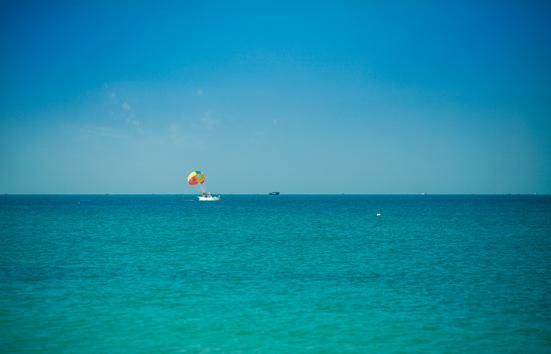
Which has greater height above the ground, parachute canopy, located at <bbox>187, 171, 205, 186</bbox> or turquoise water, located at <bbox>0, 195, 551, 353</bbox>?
parachute canopy, located at <bbox>187, 171, 205, 186</bbox>

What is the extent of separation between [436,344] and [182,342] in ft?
24.7

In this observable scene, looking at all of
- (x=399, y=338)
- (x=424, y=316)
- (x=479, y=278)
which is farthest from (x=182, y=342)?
(x=479, y=278)

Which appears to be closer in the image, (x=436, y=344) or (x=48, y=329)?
(x=436, y=344)

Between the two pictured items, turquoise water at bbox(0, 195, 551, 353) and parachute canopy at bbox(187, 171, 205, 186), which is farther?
parachute canopy at bbox(187, 171, 205, 186)

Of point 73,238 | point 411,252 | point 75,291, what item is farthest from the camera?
point 73,238

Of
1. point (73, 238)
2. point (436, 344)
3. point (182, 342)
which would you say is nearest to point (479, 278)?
point (436, 344)

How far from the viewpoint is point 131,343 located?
39.7 feet

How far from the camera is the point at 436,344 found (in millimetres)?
12055

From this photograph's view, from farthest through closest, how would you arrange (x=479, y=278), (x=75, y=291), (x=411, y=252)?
(x=411, y=252) < (x=479, y=278) < (x=75, y=291)

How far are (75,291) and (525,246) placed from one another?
34654 mm

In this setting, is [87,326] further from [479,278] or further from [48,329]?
[479,278]

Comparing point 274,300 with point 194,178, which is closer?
point 274,300

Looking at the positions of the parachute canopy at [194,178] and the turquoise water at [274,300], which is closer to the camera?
the turquoise water at [274,300]

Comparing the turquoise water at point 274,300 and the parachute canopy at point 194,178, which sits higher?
the parachute canopy at point 194,178
